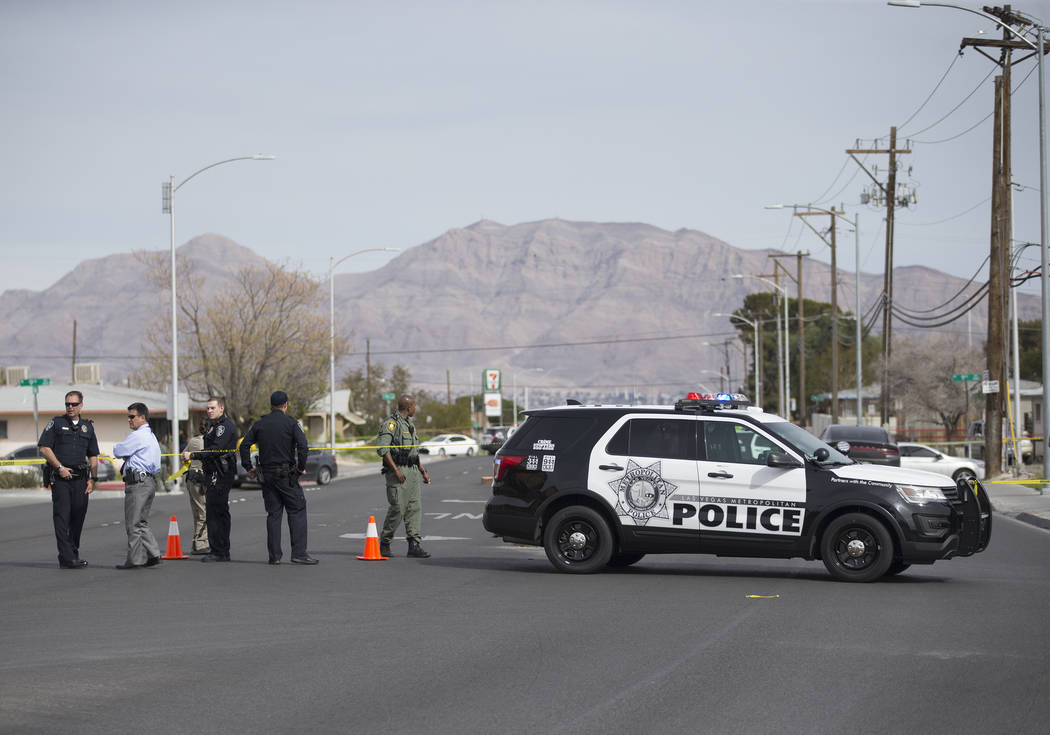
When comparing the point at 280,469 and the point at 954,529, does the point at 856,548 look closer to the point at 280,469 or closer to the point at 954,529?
the point at 954,529

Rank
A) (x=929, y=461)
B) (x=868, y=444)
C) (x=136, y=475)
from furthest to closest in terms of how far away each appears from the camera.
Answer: (x=929, y=461), (x=868, y=444), (x=136, y=475)

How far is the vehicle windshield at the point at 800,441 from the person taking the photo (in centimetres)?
1388

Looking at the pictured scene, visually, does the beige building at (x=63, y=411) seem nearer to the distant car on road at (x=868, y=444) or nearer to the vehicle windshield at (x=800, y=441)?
the distant car on road at (x=868, y=444)

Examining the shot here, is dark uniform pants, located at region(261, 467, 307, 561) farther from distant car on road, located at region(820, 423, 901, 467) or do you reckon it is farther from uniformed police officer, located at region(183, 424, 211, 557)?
distant car on road, located at region(820, 423, 901, 467)

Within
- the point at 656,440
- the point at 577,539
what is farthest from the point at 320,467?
the point at 656,440

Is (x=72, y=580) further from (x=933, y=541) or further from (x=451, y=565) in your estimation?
(x=933, y=541)

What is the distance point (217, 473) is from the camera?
15.9 metres

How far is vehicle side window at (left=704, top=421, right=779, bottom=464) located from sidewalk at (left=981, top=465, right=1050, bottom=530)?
10.8m

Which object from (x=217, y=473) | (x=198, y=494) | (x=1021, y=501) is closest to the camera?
(x=217, y=473)

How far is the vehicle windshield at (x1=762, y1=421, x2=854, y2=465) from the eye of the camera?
13.9m

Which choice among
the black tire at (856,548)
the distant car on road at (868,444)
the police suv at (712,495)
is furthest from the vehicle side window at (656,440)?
the distant car on road at (868,444)

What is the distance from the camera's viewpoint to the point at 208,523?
16.2m

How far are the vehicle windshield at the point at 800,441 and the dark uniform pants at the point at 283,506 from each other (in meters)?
5.50

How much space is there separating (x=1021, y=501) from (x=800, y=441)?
16404 millimetres
